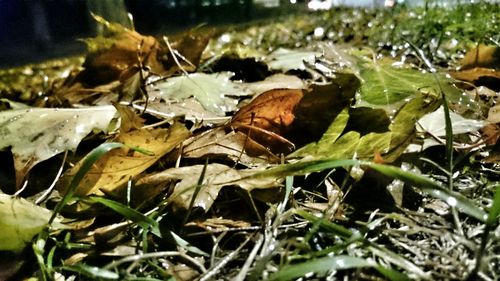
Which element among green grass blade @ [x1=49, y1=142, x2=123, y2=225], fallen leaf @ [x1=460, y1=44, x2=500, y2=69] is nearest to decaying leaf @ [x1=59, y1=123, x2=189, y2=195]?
green grass blade @ [x1=49, y1=142, x2=123, y2=225]

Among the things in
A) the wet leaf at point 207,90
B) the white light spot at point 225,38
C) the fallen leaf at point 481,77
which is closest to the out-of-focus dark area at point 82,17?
the white light spot at point 225,38

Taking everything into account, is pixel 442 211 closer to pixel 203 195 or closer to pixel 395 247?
pixel 395 247

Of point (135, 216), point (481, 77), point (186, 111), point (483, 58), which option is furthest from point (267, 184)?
point (483, 58)

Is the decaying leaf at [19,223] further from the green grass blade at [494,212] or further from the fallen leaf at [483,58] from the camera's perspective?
the fallen leaf at [483,58]

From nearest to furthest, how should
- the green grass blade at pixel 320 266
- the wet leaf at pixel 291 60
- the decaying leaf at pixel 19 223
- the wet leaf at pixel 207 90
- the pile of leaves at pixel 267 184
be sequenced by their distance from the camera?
1. the green grass blade at pixel 320 266
2. the pile of leaves at pixel 267 184
3. the decaying leaf at pixel 19 223
4. the wet leaf at pixel 207 90
5. the wet leaf at pixel 291 60

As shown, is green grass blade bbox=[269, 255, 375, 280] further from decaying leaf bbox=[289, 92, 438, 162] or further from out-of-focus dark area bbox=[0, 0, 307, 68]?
out-of-focus dark area bbox=[0, 0, 307, 68]

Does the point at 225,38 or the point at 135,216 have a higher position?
the point at 135,216

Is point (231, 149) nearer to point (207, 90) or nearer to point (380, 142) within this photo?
point (380, 142)
